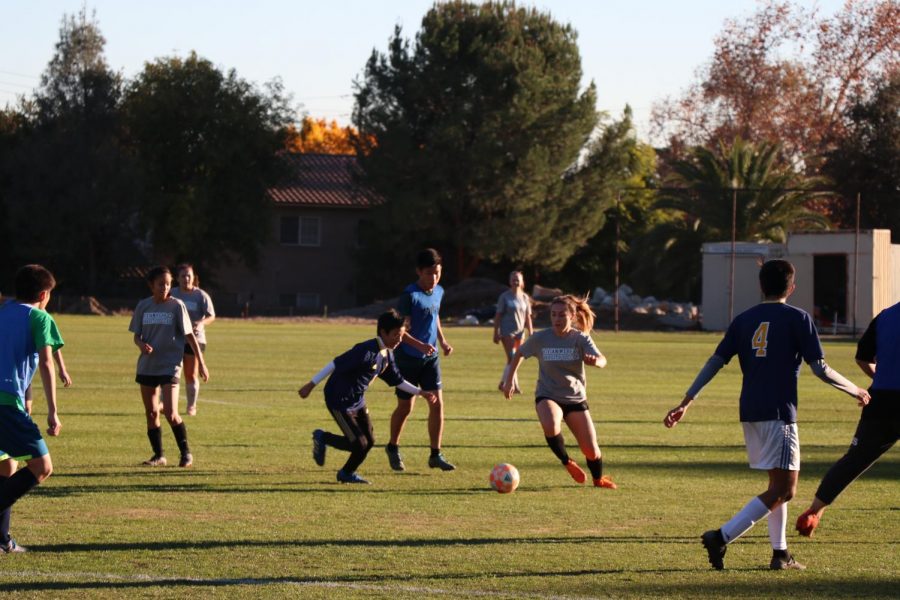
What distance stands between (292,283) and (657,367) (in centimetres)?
4264

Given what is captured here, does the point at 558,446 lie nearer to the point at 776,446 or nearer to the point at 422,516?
the point at 422,516

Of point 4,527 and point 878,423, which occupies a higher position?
point 878,423

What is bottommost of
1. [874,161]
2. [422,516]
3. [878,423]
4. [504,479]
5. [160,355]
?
[422,516]

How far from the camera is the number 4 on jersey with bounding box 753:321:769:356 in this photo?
788 centimetres

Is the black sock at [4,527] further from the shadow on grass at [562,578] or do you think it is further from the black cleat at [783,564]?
the black cleat at [783,564]

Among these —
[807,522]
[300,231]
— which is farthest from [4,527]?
[300,231]

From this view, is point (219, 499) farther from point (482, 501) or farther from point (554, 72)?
point (554, 72)

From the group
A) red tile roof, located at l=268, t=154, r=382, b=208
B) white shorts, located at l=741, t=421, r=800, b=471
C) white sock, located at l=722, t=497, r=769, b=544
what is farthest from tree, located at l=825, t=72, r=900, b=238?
white sock, located at l=722, t=497, r=769, b=544

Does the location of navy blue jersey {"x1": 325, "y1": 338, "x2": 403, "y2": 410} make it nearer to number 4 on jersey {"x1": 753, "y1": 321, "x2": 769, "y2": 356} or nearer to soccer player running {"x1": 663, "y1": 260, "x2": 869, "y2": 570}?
soccer player running {"x1": 663, "y1": 260, "x2": 869, "y2": 570}

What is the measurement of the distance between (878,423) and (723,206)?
48.9 m

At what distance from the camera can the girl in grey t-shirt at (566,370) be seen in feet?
36.1

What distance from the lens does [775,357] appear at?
7.88 meters

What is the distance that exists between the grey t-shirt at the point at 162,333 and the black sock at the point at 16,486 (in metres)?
4.50

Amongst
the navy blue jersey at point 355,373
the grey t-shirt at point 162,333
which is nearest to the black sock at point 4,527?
the navy blue jersey at point 355,373
